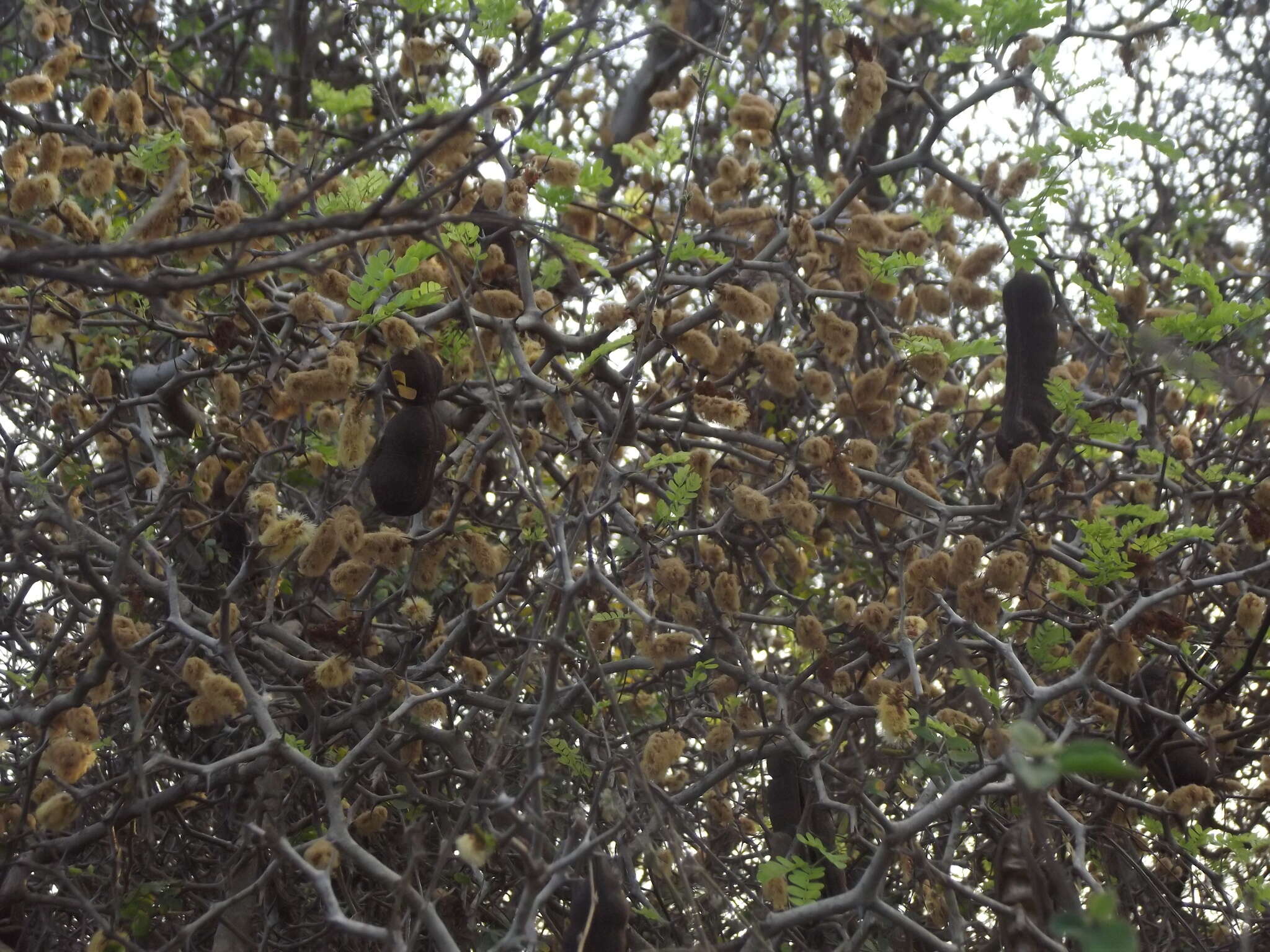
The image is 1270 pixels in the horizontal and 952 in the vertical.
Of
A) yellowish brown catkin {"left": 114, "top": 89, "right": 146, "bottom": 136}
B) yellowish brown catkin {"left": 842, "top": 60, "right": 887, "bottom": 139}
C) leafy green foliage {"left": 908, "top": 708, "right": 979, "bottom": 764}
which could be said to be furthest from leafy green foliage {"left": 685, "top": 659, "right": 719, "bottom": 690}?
yellowish brown catkin {"left": 114, "top": 89, "right": 146, "bottom": 136}

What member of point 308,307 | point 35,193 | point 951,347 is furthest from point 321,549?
Answer: point 951,347

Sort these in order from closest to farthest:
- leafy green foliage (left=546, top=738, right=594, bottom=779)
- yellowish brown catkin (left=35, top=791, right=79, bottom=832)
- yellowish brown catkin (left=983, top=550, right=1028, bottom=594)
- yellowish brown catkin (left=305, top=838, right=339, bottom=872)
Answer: yellowish brown catkin (left=305, top=838, right=339, bottom=872), yellowish brown catkin (left=35, top=791, right=79, bottom=832), yellowish brown catkin (left=983, top=550, right=1028, bottom=594), leafy green foliage (left=546, top=738, right=594, bottom=779)

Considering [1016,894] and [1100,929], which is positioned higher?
[1016,894]

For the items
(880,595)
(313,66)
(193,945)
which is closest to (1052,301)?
(880,595)

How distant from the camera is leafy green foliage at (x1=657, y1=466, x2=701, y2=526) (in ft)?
9.50

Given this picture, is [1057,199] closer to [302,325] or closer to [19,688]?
[302,325]

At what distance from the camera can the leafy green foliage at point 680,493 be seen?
2.89 metres

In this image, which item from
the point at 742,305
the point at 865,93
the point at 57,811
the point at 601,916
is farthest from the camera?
the point at 865,93

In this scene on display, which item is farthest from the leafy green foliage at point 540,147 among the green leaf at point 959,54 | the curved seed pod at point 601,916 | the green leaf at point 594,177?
the curved seed pod at point 601,916

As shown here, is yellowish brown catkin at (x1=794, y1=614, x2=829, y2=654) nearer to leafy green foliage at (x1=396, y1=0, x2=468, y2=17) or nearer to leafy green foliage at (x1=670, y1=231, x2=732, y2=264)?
leafy green foliage at (x1=670, y1=231, x2=732, y2=264)

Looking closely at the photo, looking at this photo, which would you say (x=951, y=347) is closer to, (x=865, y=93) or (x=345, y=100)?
(x=865, y=93)

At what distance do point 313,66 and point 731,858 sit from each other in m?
4.27

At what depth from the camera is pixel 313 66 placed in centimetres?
591

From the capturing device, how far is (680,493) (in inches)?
114
